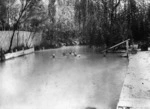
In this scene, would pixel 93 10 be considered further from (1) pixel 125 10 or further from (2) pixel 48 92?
(2) pixel 48 92

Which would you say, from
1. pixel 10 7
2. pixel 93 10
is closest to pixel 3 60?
pixel 10 7

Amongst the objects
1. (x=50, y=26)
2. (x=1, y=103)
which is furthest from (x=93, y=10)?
(x=50, y=26)

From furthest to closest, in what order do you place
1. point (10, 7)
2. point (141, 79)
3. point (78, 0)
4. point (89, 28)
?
point (10, 7) → point (89, 28) → point (78, 0) → point (141, 79)

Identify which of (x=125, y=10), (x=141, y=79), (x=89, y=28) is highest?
(x=125, y=10)

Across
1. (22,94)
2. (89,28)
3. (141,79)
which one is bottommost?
(22,94)

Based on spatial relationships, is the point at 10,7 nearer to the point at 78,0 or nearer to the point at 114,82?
the point at 78,0

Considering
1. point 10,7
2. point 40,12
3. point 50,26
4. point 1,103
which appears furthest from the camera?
point 50,26

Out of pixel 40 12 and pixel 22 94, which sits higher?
pixel 40 12

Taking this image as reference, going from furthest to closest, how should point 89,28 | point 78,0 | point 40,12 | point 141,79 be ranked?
point 40,12 → point 89,28 → point 78,0 → point 141,79

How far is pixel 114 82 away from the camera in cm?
799

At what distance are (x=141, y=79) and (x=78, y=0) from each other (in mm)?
8855

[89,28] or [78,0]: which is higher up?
[78,0]

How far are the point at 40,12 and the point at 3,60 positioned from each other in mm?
9048

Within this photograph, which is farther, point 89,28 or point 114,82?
point 89,28
